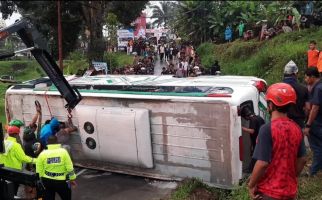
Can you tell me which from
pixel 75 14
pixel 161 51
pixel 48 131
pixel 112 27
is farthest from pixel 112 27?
pixel 48 131

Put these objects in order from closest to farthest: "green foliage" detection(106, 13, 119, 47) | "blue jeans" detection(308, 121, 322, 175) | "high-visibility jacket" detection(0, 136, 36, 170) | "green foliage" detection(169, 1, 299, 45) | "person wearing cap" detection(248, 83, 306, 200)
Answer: "person wearing cap" detection(248, 83, 306, 200), "blue jeans" detection(308, 121, 322, 175), "high-visibility jacket" detection(0, 136, 36, 170), "green foliage" detection(106, 13, 119, 47), "green foliage" detection(169, 1, 299, 45)

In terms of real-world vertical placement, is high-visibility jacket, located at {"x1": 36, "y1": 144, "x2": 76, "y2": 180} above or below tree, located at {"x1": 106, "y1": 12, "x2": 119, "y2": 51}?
below

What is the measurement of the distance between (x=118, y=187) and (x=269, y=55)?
31.8ft

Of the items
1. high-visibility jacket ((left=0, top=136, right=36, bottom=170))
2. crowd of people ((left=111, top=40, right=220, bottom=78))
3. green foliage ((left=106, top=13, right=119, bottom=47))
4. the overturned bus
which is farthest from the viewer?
green foliage ((left=106, top=13, right=119, bottom=47))

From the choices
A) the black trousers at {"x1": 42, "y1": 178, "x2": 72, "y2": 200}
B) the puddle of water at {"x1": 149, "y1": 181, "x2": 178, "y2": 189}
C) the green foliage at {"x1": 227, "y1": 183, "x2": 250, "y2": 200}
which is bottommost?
the puddle of water at {"x1": 149, "y1": 181, "x2": 178, "y2": 189}

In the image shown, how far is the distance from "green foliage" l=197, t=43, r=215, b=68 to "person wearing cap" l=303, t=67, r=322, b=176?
15.1 m

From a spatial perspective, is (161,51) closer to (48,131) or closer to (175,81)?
(175,81)

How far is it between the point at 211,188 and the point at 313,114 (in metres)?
1.93

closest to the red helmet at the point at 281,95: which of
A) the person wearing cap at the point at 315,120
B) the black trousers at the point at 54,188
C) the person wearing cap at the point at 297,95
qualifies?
the person wearing cap at the point at 315,120

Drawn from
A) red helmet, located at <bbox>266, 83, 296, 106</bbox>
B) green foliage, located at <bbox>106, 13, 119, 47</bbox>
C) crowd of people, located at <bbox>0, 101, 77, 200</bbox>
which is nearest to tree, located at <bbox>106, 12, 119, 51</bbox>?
green foliage, located at <bbox>106, 13, 119, 47</bbox>

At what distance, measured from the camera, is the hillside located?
44.5 ft

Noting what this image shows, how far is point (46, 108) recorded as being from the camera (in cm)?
822

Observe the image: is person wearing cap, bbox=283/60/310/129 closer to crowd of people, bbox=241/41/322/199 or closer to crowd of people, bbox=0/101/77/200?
crowd of people, bbox=241/41/322/199

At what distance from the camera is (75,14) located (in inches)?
1129
